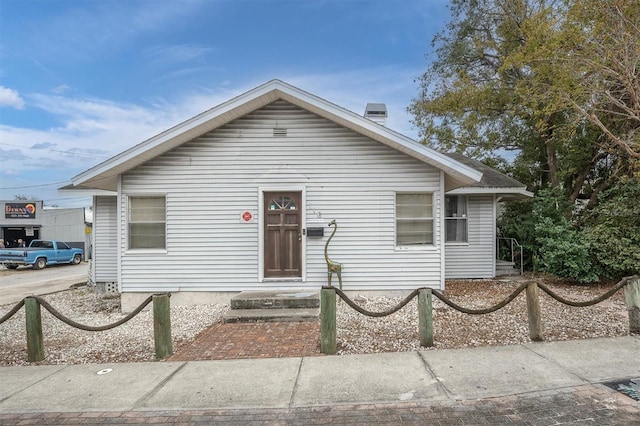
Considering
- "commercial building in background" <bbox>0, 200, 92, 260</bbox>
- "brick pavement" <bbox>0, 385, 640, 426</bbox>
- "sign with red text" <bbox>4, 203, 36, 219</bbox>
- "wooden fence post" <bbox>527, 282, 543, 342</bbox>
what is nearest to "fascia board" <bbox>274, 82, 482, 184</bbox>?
"wooden fence post" <bbox>527, 282, 543, 342</bbox>

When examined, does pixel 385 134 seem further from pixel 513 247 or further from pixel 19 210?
pixel 19 210

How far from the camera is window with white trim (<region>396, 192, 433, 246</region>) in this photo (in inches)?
328

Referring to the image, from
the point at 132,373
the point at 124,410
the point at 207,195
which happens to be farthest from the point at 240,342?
the point at 207,195

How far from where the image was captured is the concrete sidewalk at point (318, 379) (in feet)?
12.0

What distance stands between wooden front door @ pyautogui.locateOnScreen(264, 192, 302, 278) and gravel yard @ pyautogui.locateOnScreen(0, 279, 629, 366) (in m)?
1.33

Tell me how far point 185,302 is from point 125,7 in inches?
317

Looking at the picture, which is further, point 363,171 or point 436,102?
point 436,102

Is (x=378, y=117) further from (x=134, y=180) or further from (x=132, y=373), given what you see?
(x=132, y=373)

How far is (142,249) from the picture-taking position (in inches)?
327

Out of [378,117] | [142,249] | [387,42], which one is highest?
[387,42]

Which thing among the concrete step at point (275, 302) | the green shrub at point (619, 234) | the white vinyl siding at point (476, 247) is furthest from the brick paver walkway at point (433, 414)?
the white vinyl siding at point (476, 247)

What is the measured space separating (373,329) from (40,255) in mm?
23147

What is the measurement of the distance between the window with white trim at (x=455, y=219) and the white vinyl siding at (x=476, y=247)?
0.13 meters

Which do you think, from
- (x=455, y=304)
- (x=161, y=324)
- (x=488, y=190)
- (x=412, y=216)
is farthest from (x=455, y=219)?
(x=161, y=324)
